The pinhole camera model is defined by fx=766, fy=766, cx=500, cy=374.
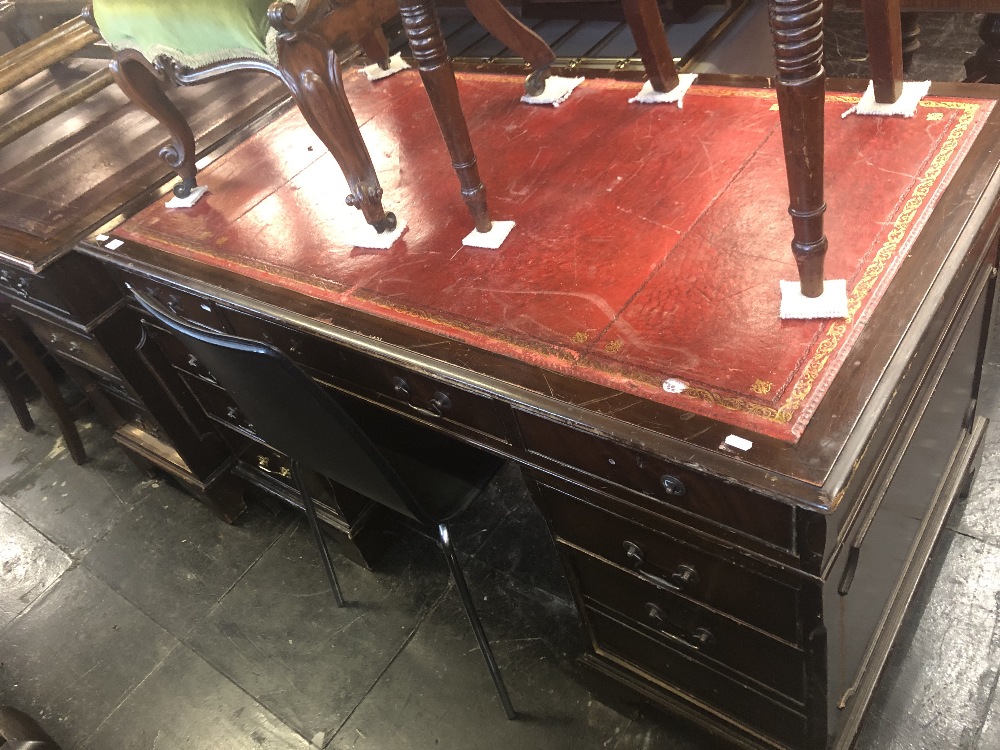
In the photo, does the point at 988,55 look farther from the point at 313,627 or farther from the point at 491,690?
the point at 313,627

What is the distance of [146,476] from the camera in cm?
242

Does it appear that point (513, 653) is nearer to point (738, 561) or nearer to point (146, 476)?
point (738, 561)

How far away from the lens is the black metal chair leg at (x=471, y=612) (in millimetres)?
1387

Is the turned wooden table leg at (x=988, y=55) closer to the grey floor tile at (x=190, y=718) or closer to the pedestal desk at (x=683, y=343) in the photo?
the pedestal desk at (x=683, y=343)

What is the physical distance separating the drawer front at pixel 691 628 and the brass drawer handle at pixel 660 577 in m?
0.04

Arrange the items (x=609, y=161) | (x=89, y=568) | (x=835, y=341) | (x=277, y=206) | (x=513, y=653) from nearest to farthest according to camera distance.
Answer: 1. (x=835, y=341)
2. (x=609, y=161)
3. (x=277, y=206)
4. (x=513, y=653)
5. (x=89, y=568)

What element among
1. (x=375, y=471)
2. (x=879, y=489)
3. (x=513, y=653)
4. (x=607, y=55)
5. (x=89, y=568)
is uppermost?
(x=607, y=55)

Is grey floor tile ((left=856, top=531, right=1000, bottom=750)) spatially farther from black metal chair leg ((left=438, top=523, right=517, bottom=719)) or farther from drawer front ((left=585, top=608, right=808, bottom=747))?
black metal chair leg ((left=438, top=523, right=517, bottom=719))

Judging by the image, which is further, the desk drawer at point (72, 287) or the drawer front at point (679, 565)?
the desk drawer at point (72, 287)

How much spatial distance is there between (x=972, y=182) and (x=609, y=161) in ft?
1.83

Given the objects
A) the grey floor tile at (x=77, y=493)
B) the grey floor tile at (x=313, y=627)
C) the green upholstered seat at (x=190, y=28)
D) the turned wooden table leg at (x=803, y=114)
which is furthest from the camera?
the grey floor tile at (x=77, y=493)

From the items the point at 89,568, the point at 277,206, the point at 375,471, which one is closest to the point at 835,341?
the point at 375,471

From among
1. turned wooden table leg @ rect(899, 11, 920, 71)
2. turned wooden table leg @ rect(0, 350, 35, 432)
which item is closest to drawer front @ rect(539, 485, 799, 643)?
turned wooden table leg @ rect(899, 11, 920, 71)

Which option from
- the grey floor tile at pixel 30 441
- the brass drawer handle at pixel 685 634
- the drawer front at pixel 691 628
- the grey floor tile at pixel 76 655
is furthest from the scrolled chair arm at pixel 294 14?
the grey floor tile at pixel 30 441
